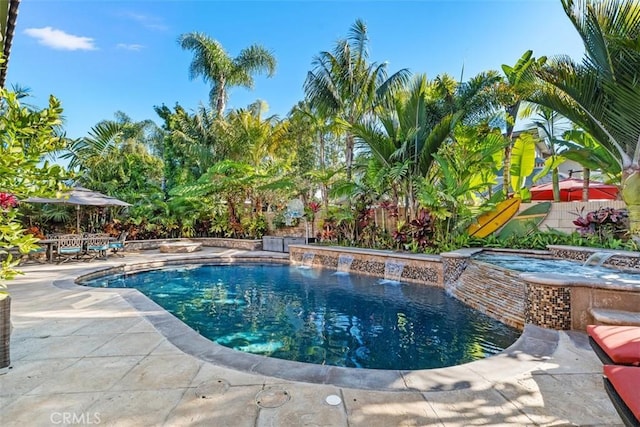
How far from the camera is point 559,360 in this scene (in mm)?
3229

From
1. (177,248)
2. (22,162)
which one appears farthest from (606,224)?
(177,248)

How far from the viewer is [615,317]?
11.9 feet

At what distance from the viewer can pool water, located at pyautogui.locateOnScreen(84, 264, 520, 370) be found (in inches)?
168

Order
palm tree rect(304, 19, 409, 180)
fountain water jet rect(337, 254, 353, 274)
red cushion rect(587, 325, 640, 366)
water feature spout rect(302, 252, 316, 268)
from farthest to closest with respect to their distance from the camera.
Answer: palm tree rect(304, 19, 409, 180) → water feature spout rect(302, 252, 316, 268) → fountain water jet rect(337, 254, 353, 274) → red cushion rect(587, 325, 640, 366)

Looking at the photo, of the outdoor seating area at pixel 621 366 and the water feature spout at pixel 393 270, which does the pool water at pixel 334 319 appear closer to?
the water feature spout at pixel 393 270

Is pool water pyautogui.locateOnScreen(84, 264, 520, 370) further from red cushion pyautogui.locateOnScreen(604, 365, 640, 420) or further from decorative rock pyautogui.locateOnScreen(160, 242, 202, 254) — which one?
decorative rock pyautogui.locateOnScreen(160, 242, 202, 254)

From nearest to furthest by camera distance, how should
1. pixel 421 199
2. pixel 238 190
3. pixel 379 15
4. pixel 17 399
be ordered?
1. pixel 17 399
2. pixel 421 199
3. pixel 379 15
4. pixel 238 190

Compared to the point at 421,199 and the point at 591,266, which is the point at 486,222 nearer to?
the point at 421,199

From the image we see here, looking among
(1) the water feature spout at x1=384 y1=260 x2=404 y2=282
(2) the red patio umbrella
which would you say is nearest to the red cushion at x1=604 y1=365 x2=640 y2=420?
(1) the water feature spout at x1=384 y1=260 x2=404 y2=282

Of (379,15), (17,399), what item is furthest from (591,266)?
(379,15)

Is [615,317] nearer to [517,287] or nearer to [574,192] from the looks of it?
[517,287]

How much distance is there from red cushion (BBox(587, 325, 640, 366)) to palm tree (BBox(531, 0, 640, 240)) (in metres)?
5.83

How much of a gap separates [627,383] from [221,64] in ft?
71.3

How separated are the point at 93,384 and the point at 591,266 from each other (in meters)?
8.39
